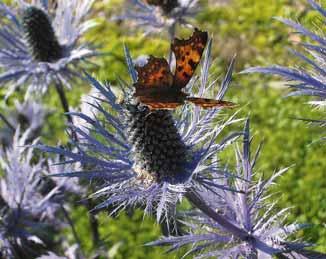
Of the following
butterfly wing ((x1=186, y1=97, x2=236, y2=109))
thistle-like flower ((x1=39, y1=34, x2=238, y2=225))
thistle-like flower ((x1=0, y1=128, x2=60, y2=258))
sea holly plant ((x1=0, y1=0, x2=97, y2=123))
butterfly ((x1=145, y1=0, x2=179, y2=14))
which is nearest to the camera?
butterfly wing ((x1=186, y1=97, x2=236, y2=109))

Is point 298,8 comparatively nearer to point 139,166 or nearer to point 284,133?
point 284,133

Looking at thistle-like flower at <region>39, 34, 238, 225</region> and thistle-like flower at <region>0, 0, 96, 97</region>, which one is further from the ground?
thistle-like flower at <region>0, 0, 96, 97</region>

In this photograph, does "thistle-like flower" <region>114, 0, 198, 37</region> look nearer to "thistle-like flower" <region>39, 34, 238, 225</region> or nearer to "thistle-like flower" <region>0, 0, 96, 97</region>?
"thistle-like flower" <region>0, 0, 96, 97</region>

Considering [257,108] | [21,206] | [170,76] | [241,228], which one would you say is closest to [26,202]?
[21,206]

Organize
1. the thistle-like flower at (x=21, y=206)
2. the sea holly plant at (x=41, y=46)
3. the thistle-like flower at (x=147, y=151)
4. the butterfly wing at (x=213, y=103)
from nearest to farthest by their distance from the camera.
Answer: the butterfly wing at (x=213, y=103) < the thistle-like flower at (x=147, y=151) < the thistle-like flower at (x=21, y=206) < the sea holly plant at (x=41, y=46)

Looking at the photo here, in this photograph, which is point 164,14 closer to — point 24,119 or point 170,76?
point 24,119

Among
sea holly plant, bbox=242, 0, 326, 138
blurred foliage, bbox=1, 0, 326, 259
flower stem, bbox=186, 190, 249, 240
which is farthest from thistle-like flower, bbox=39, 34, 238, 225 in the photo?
blurred foliage, bbox=1, 0, 326, 259

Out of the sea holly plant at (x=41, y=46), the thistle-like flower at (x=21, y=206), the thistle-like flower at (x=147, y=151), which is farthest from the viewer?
the sea holly plant at (x=41, y=46)

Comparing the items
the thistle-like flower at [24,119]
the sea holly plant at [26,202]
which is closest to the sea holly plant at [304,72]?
the sea holly plant at [26,202]

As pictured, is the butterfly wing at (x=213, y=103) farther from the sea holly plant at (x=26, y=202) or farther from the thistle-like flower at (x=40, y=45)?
the thistle-like flower at (x=40, y=45)
